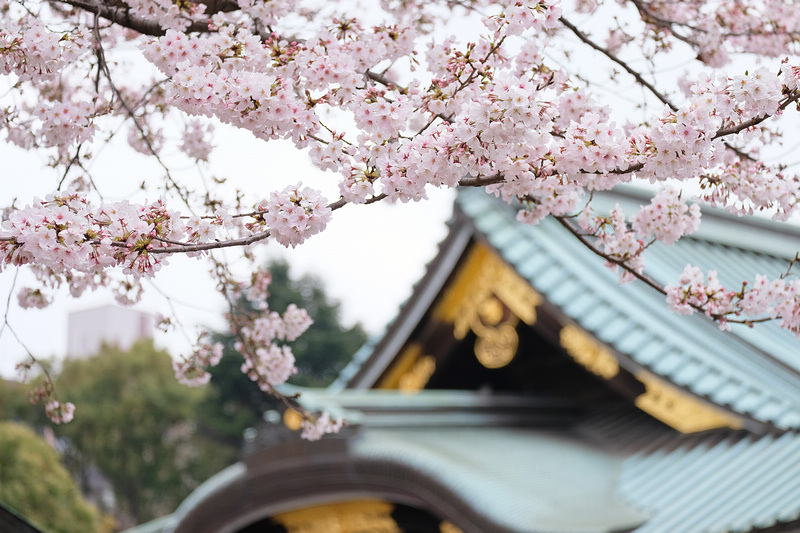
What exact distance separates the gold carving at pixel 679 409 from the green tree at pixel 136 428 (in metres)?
21.4

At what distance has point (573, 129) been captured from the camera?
238 cm

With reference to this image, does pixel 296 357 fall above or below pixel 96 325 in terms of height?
below

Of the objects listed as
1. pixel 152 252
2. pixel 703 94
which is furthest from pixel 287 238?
pixel 703 94

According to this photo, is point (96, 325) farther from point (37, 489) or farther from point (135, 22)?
point (135, 22)

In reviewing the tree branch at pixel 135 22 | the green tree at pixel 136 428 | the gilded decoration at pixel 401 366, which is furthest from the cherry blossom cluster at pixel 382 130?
the green tree at pixel 136 428

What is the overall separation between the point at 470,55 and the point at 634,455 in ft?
12.6

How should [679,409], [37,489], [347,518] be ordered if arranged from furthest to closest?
[37,489], [347,518], [679,409]

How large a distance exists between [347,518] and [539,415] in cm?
165

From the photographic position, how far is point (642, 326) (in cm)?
553

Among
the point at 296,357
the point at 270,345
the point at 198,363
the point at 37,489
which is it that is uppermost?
the point at 296,357

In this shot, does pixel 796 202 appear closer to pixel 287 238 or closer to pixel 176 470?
pixel 287 238

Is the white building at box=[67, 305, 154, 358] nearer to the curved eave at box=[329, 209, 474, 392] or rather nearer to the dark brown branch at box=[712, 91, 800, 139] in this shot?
the curved eave at box=[329, 209, 474, 392]

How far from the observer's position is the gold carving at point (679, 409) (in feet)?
16.7

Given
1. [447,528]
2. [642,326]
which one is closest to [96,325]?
[447,528]
